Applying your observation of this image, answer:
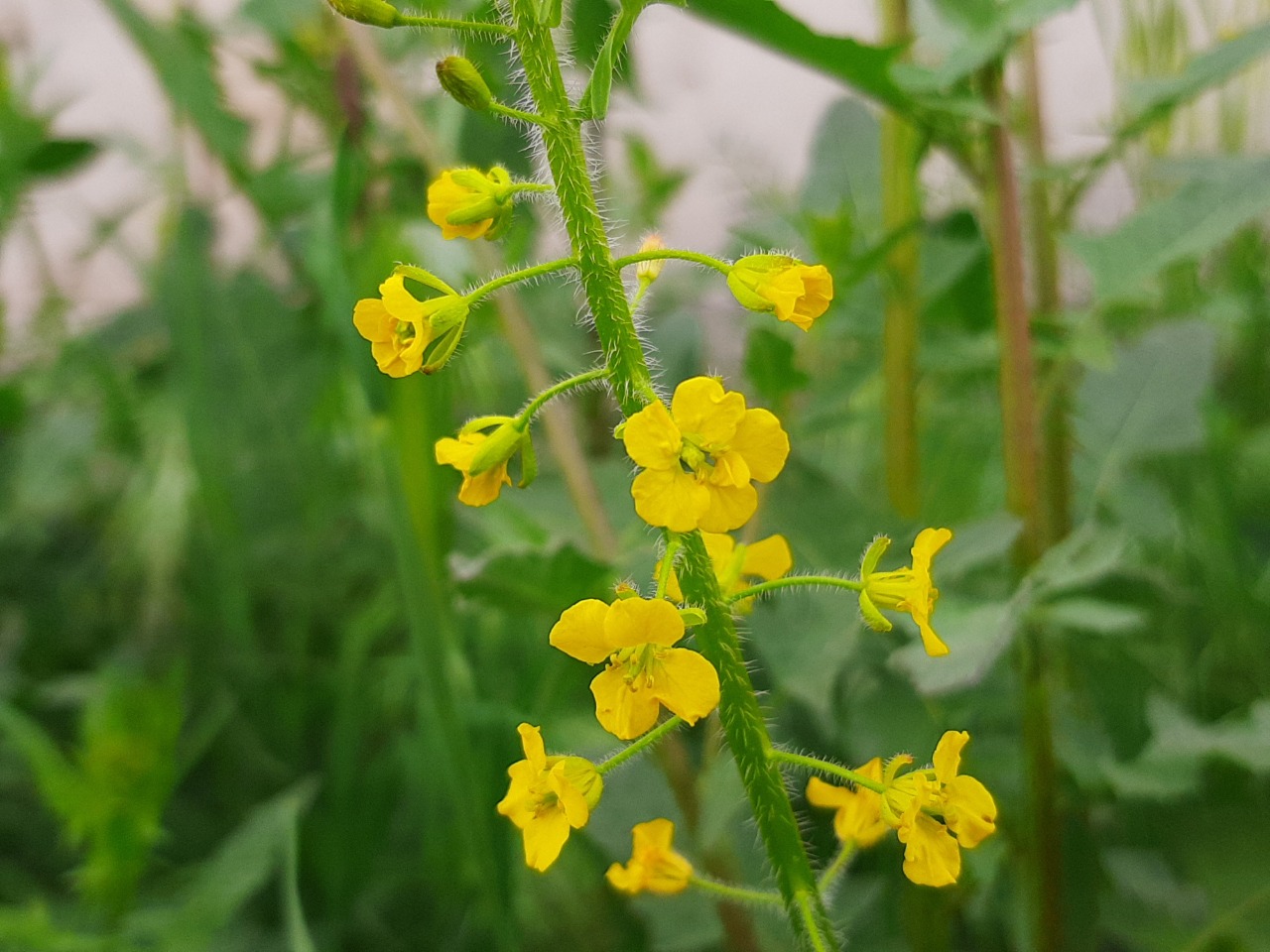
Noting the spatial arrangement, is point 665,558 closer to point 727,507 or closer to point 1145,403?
point 727,507

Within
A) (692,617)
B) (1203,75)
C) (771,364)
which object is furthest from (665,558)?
(1203,75)

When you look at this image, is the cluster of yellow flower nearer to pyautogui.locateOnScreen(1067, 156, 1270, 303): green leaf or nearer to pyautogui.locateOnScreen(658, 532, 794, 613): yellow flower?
pyautogui.locateOnScreen(658, 532, 794, 613): yellow flower

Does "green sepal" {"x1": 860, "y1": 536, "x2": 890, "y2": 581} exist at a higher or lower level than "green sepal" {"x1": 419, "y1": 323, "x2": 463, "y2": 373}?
lower

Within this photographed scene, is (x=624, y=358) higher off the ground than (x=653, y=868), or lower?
higher

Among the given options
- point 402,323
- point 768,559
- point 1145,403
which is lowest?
point 1145,403

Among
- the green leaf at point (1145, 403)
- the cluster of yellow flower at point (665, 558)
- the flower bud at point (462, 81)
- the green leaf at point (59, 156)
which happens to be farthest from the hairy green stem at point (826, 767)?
the green leaf at point (59, 156)

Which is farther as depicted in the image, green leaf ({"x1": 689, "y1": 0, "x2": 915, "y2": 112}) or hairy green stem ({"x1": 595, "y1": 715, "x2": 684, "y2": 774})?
green leaf ({"x1": 689, "y1": 0, "x2": 915, "y2": 112})

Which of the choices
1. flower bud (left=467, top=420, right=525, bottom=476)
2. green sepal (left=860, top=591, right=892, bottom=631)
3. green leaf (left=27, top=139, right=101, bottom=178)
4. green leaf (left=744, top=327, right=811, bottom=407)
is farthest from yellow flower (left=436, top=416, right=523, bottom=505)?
green leaf (left=27, top=139, right=101, bottom=178)
